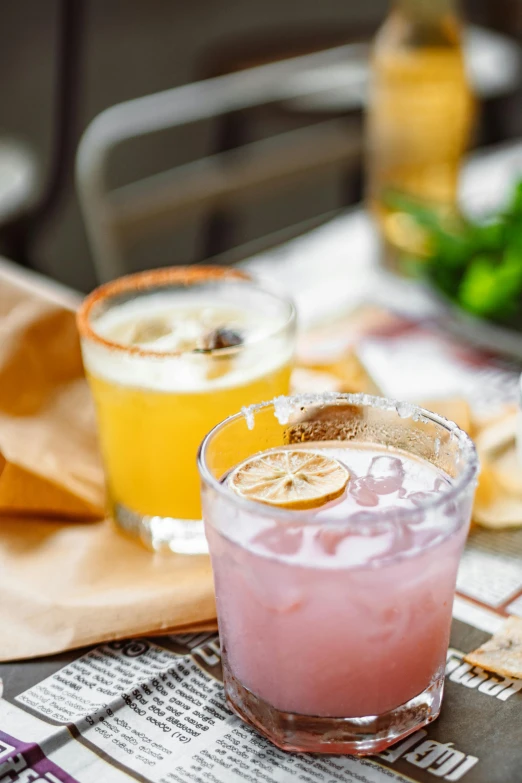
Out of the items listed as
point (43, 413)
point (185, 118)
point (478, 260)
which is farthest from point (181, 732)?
point (185, 118)

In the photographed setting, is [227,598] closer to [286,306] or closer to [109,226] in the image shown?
[286,306]

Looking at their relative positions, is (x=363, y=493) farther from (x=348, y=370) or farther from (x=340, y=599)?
(x=348, y=370)

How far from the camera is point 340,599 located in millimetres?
425

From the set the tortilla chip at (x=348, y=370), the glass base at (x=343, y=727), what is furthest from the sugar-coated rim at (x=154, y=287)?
the glass base at (x=343, y=727)

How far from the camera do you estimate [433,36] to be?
108 cm

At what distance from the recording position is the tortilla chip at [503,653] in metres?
0.50

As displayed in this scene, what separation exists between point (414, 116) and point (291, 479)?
0.75 metres

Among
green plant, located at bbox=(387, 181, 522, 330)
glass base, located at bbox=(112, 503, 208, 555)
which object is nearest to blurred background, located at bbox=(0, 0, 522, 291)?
green plant, located at bbox=(387, 181, 522, 330)

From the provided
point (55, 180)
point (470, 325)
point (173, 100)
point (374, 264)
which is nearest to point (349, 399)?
point (470, 325)

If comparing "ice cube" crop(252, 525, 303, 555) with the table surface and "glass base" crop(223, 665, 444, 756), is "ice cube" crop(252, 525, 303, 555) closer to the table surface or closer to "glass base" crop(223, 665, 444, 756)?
"glass base" crop(223, 665, 444, 756)

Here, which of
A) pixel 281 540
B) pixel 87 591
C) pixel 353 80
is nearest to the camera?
pixel 281 540

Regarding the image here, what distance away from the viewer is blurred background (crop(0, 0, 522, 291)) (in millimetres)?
1399

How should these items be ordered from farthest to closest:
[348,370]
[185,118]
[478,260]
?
[185,118]
[478,260]
[348,370]

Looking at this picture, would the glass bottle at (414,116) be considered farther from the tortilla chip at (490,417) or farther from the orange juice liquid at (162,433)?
the orange juice liquid at (162,433)
